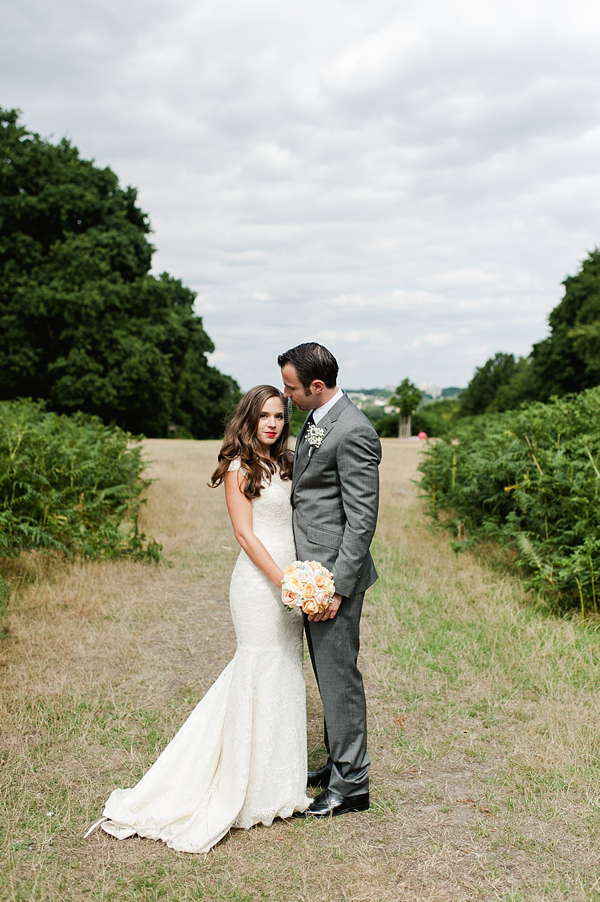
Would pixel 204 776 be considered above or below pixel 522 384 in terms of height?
below

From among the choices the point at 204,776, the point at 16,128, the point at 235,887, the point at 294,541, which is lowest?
the point at 235,887

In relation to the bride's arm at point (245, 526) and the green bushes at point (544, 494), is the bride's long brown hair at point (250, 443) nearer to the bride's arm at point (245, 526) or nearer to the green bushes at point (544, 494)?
the bride's arm at point (245, 526)

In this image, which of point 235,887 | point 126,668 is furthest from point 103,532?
point 235,887

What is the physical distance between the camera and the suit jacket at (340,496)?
12.3 feet

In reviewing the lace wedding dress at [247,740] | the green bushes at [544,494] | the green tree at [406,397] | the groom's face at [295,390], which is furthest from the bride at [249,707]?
the green tree at [406,397]

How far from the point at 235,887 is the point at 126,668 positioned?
9.94 ft

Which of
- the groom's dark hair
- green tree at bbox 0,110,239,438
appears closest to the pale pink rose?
the groom's dark hair

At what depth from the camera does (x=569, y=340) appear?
47.1 meters

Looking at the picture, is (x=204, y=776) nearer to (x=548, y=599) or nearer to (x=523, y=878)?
(x=523, y=878)

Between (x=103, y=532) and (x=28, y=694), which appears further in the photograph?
(x=103, y=532)

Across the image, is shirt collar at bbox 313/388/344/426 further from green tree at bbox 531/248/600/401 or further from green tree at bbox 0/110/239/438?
green tree at bbox 531/248/600/401

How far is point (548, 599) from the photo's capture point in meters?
7.47

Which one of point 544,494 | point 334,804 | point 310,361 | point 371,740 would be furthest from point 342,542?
point 544,494

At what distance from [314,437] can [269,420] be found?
0.33m
